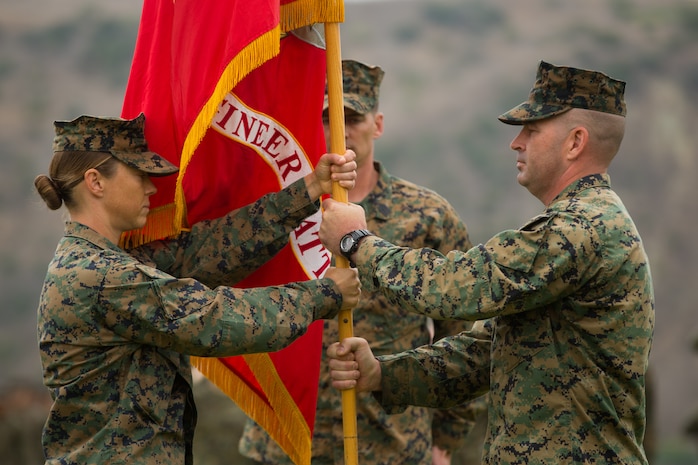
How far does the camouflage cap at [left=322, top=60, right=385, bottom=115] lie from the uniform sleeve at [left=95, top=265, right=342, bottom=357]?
1761 millimetres

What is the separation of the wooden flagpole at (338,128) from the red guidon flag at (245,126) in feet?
0.42

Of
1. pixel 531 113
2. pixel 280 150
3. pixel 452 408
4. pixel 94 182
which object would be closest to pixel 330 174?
pixel 280 150

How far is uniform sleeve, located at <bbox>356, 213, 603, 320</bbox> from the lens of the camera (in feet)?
12.8

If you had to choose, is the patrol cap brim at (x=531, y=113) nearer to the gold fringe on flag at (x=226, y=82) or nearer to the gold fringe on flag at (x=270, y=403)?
the gold fringe on flag at (x=226, y=82)

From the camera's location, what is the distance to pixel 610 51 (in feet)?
130

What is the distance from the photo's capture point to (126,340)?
3965mm

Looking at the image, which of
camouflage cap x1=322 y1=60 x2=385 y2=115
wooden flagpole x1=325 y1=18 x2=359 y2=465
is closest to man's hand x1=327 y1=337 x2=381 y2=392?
wooden flagpole x1=325 y1=18 x2=359 y2=465

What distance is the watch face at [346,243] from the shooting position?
14.5ft

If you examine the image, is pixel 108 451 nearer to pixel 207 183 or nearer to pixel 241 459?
pixel 207 183

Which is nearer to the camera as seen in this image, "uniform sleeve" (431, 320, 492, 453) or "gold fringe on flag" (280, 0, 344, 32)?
"gold fringe on flag" (280, 0, 344, 32)

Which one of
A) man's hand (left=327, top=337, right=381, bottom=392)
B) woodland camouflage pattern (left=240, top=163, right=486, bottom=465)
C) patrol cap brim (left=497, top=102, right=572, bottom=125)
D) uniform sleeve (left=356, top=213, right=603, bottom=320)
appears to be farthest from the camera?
woodland camouflage pattern (left=240, top=163, right=486, bottom=465)

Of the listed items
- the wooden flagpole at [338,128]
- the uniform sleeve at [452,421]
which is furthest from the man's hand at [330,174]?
the uniform sleeve at [452,421]

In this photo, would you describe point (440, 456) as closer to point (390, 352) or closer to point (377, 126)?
point (390, 352)

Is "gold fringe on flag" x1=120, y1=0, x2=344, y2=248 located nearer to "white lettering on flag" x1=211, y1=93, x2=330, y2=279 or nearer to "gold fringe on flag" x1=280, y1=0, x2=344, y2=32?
"gold fringe on flag" x1=280, y1=0, x2=344, y2=32
